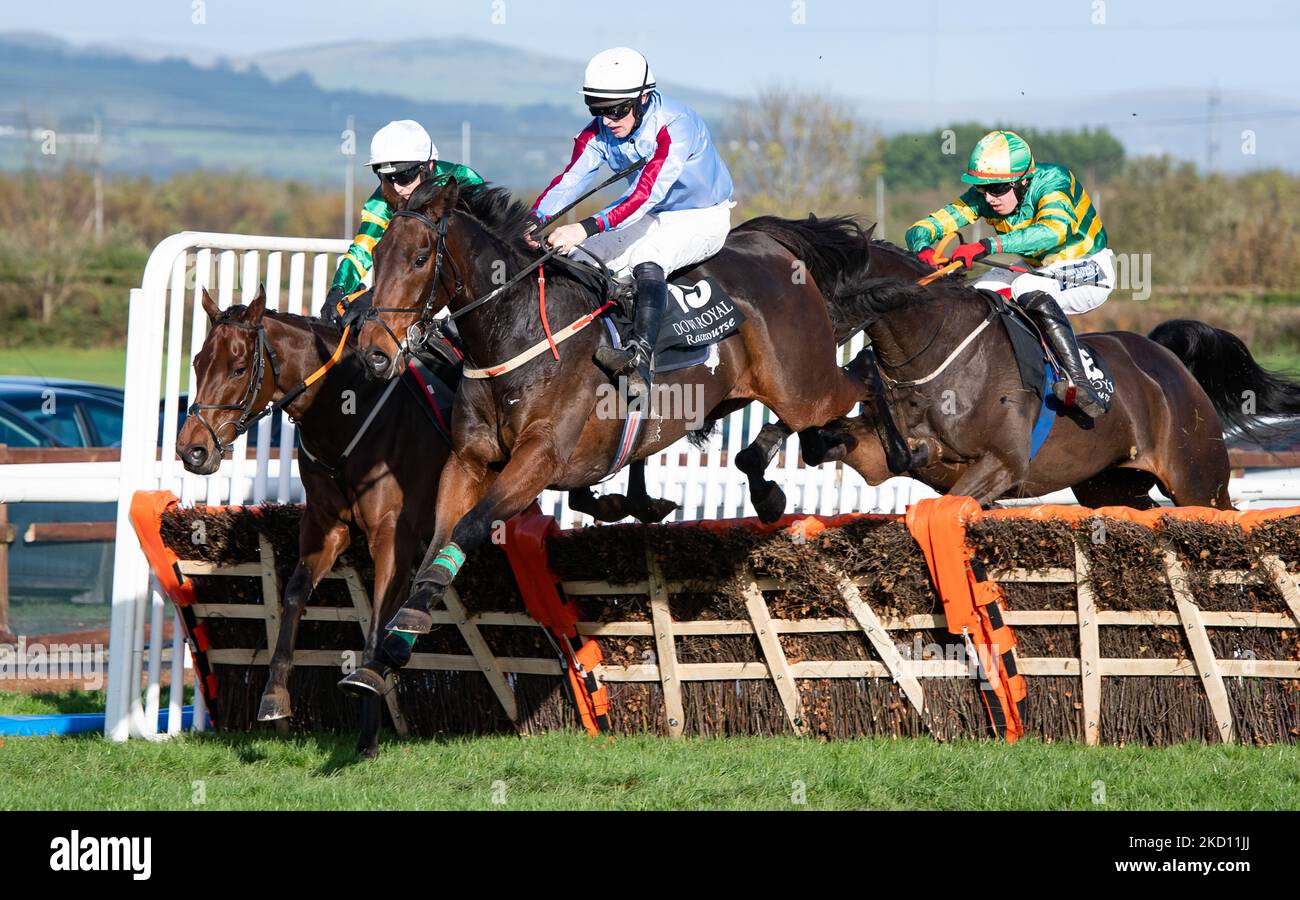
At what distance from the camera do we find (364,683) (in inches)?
214

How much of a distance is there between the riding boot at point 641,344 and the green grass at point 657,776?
145 centimetres

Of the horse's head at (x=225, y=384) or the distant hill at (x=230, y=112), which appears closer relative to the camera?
the horse's head at (x=225, y=384)

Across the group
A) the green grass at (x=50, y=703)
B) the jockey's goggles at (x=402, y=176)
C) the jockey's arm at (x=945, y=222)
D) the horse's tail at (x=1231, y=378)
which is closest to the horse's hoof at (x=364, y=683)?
the jockey's goggles at (x=402, y=176)

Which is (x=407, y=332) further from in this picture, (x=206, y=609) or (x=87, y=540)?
(x=87, y=540)

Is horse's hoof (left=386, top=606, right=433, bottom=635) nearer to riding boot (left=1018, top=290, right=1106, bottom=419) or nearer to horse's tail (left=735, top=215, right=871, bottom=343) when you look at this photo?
horse's tail (left=735, top=215, right=871, bottom=343)

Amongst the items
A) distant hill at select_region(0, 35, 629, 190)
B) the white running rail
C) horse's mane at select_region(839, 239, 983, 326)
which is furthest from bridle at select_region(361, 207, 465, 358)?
distant hill at select_region(0, 35, 629, 190)

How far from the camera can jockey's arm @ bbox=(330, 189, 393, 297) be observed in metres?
6.84

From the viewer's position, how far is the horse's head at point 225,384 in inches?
242

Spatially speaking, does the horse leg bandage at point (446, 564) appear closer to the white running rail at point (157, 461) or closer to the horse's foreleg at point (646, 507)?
the horse's foreleg at point (646, 507)

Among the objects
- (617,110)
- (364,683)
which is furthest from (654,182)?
(364,683)

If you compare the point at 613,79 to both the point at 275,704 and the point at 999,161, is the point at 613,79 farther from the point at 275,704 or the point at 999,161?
the point at 275,704

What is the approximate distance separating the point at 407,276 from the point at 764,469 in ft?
6.57

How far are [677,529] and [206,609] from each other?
2.28 metres
